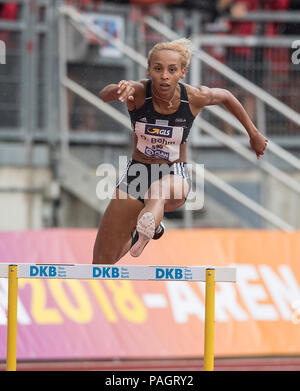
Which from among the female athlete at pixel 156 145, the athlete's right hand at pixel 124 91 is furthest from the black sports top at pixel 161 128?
the athlete's right hand at pixel 124 91

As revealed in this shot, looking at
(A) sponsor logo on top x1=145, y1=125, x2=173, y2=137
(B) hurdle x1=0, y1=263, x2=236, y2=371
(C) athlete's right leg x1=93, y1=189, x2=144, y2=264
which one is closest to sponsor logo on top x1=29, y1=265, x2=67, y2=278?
(B) hurdle x1=0, y1=263, x2=236, y2=371

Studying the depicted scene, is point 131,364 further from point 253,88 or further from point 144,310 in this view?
point 253,88

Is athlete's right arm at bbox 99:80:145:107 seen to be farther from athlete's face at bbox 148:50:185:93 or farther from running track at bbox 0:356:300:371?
running track at bbox 0:356:300:371

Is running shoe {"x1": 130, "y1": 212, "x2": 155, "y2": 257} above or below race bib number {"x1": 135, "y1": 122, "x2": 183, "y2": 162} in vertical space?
below

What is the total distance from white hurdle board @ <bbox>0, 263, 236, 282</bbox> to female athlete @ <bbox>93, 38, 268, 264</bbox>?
17 centimetres

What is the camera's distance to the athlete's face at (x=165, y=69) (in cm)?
497

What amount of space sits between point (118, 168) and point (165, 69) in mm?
2412

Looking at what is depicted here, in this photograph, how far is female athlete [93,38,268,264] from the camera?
16.3 ft

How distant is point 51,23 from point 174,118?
12.0 feet

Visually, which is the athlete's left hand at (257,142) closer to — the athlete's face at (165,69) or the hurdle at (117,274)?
the athlete's face at (165,69)

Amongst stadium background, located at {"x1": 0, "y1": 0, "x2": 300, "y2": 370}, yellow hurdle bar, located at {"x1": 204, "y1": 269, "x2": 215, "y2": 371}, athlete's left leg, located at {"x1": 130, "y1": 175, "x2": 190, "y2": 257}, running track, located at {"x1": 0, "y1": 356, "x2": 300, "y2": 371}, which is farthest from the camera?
stadium background, located at {"x1": 0, "y1": 0, "x2": 300, "y2": 370}

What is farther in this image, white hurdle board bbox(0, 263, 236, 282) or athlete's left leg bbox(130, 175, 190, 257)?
white hurdle board bbox(0, 263, 236, 282)

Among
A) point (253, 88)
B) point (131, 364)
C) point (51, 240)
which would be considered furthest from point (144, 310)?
point (253, 88)
